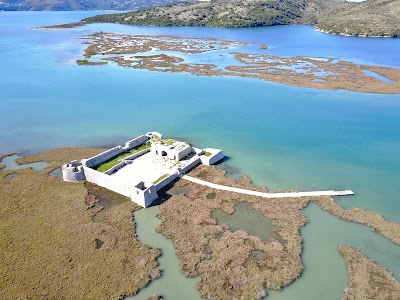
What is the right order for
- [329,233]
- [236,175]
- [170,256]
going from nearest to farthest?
[170,256]
[329,233]
[236,175]

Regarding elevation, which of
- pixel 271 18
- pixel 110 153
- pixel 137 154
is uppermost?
pixel 271 18

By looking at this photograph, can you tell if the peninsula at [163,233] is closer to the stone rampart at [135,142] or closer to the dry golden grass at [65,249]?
the dry golden grass at [65,249]

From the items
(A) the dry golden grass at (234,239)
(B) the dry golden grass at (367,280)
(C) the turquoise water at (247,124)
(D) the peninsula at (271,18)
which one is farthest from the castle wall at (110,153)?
(D) the peninsula at (271,18)

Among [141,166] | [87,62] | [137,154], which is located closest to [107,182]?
[141,166]

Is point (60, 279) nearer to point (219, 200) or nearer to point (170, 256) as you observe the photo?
point (170, 256)

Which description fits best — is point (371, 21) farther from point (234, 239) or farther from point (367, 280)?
point (234, 239)

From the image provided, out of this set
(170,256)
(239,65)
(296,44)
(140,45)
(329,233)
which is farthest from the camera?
(296,44)

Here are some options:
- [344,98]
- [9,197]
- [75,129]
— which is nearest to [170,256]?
[9,197]

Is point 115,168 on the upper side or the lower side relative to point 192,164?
upper
